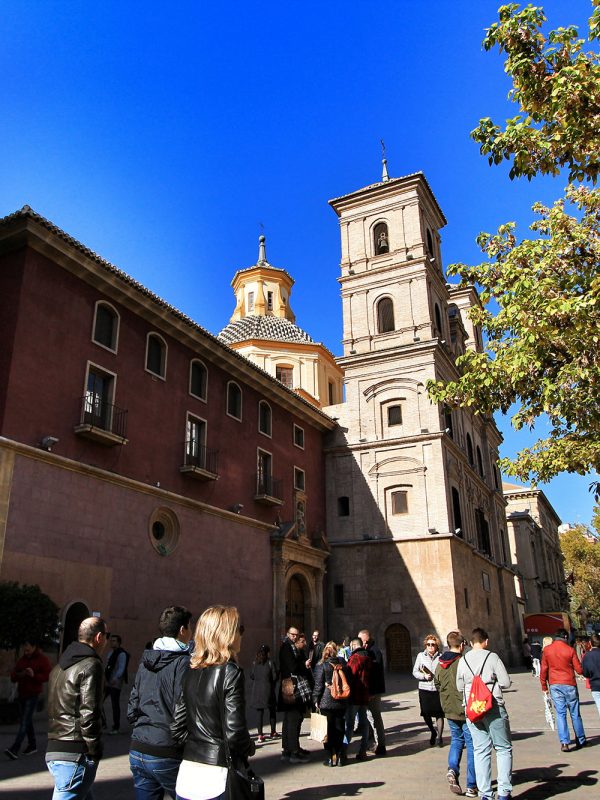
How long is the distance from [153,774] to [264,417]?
24327 mm

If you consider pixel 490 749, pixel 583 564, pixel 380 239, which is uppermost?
pixel 380 239

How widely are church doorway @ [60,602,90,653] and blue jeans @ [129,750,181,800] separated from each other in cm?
1363

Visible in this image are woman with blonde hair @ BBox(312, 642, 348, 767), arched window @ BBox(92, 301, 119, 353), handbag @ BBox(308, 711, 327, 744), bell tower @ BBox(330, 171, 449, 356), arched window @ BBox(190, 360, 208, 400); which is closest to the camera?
woman with blonde hair @ BBox(312, 642, 348, 767)

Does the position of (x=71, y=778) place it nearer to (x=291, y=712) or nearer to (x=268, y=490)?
(x=291, y=712)

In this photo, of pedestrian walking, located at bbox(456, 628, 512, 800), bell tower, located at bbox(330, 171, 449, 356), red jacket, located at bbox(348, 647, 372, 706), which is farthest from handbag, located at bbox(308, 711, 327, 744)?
bell tower, located at bbox(330, 171, 449, 356)

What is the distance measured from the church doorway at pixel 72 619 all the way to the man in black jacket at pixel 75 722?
43.3 ft

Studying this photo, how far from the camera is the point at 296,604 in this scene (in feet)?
94.7

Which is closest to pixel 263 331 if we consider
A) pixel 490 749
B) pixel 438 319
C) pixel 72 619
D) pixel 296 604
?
pixel 438 319

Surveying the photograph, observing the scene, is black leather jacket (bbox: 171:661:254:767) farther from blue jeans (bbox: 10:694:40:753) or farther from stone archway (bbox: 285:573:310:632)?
stone archway (bbox: 285:573:310:632)

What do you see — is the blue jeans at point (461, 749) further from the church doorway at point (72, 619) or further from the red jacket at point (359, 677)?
the church doorway at point (72, 619)

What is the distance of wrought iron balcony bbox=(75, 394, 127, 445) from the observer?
18.4m

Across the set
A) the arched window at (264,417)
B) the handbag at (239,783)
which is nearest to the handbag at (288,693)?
the handbag at (239,783)

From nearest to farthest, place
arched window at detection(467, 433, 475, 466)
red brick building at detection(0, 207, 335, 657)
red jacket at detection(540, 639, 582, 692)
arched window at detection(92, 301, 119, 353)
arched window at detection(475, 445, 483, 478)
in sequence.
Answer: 1. red jacket at detection(540, 639, 582, 692)
2. red brick building at detection(0, 207, 335, 657)
3. arched window at detection(92, 301, 119, 353)
4. arched window at detection(467, 433, 475, 466)
5. arched window at detection(475, 445, 483, 478)

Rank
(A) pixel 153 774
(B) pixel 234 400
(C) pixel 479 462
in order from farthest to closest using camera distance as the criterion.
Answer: (C) pixel 479 462 < (B) pixel 234 400 < (A) pixel 153 774
